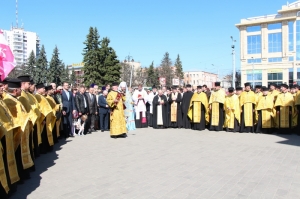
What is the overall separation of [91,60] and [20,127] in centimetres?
5112

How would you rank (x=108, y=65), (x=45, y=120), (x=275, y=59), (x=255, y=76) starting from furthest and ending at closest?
(x=255, y=76) → (x=275, y=59) → (x=108, y=65) → (x=45, y=120)

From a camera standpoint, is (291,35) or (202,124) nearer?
(202,124)

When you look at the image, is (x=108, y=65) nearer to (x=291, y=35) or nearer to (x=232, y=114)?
(x=291, y=35)

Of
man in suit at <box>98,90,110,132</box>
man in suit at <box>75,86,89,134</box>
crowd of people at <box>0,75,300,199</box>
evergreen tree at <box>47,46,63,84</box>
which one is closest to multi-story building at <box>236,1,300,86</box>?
evergreen tree at <box>47,46,63,84</box>

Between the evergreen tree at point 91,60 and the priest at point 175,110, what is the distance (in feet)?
131

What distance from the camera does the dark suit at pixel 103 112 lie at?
42.6 ft

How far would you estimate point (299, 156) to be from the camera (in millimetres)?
7523

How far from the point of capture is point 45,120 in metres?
8.05

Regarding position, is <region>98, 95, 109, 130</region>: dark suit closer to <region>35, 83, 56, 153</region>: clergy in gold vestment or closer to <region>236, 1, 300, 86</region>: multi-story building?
<region>35, 83, 56, 153</region>: clergy in gold vestment

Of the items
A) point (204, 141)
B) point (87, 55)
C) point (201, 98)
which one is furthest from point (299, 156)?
point (87, 55)

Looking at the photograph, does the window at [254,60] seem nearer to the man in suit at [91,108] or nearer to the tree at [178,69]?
the tree at [178,69]

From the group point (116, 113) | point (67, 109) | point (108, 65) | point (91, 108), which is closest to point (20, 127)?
point (116, 113)

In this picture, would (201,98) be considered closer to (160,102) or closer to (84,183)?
(160,102)

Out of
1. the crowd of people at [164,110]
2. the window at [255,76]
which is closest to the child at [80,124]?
the crowd of people at [164,110]
